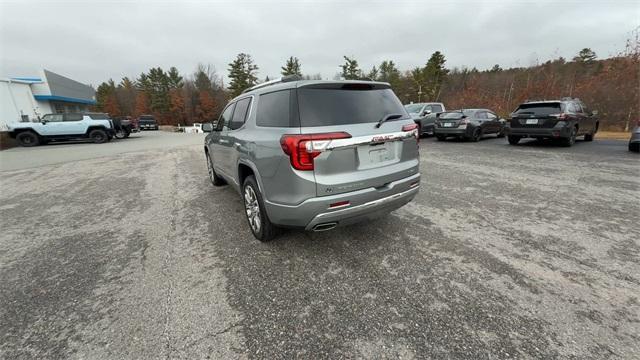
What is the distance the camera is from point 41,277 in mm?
2764

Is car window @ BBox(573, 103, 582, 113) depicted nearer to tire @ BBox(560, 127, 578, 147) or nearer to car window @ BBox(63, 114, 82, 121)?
tire @ BBox(560, 127, 578, 147)

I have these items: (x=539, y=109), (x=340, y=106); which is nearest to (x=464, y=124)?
(x=539, y=109)

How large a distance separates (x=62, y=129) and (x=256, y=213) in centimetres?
1982

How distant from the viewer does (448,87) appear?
163 ft

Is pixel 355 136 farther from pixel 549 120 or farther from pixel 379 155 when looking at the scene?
pixel 549 120

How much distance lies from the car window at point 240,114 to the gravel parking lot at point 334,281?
4.62 feet

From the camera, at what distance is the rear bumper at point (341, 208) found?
8.21 ft

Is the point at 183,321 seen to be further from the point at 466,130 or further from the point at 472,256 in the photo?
the point at 466,130

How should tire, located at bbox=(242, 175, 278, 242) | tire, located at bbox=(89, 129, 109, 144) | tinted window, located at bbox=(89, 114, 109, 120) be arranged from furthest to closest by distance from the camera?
tinted window, located at bbox=(89, 114, 109, 120) → tire, located at bbox=(89, 129, 109, 144) → tire, located at bbox=(242, 175, 278, 242)

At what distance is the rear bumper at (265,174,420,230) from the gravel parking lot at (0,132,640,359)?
0.51m

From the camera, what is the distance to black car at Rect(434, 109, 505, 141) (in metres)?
12.1

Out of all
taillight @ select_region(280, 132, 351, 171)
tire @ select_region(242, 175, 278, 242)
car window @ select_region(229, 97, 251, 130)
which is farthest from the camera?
car window @ select_region(229, 97, 251, 130)

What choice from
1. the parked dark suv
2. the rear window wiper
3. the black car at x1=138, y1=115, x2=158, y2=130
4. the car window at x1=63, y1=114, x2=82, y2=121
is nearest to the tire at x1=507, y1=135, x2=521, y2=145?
the parked dark suv

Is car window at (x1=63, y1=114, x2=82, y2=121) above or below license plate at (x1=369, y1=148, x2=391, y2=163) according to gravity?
above
